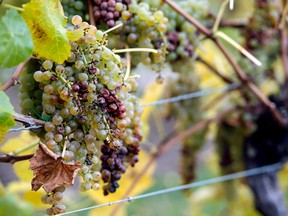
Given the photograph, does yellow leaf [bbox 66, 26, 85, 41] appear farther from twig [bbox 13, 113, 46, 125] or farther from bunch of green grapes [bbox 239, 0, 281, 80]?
bunch of green grapes [bbox 239, 0, 281, 80]

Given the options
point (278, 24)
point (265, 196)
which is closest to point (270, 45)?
point (278, 24)

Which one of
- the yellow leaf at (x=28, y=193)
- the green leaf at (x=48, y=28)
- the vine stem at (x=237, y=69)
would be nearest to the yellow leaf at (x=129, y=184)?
the yellow leaf at (x=28, y=193)

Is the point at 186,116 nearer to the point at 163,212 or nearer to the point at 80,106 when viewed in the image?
the point at 80,106

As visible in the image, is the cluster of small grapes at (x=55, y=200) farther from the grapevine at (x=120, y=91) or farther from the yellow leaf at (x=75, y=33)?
the yellow leaf at (x=75, y=33)

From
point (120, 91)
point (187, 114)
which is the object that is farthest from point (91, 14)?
point (187, 114)

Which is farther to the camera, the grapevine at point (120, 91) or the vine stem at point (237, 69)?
the vine stem at point (237, 69)

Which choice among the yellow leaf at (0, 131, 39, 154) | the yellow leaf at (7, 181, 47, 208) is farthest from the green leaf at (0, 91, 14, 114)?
the yellow leaf at (7, 181, 47, 208)
